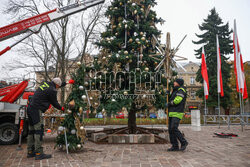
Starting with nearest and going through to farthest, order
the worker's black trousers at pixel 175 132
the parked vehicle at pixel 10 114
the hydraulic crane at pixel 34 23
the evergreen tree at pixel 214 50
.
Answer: the worker's black trousers at pixel 175 132 → the hydraulic crane at pixel 34 23 → the parked vehicle at pixel 10 114 → the evergreen tree at pixel 214 50

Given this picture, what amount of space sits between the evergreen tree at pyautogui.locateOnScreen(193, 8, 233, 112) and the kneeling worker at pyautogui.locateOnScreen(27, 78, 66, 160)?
28326mm

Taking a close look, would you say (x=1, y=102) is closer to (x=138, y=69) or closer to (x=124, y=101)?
(x=124, y=101)

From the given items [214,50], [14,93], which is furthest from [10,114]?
[214,50]

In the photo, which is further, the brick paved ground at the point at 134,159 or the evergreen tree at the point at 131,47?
the evergreen tree at the point at 131,47

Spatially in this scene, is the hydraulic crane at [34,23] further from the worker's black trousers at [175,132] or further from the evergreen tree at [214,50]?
the evergreen tree at [214,50]

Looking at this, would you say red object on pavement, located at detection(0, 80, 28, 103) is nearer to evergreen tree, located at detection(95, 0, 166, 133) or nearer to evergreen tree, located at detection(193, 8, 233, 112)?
evergreen tree, located at detection(95, 0, 166, 133)

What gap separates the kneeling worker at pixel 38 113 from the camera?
4820mm

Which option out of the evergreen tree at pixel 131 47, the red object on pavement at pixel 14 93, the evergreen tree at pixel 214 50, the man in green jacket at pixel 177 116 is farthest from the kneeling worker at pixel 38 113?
the evergreen tree at pixel 214 50

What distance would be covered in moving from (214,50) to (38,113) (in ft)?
98.9

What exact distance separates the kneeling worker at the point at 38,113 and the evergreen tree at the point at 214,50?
1115 inches

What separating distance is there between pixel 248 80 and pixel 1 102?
3797 centimetres

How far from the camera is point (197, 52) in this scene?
108ft

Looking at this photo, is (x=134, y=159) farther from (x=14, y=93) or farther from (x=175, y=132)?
(x=14, y=93)

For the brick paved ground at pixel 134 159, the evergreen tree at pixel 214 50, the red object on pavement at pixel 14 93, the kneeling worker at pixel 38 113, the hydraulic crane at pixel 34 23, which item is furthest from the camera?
the evergreen tree at pixel 214 50
